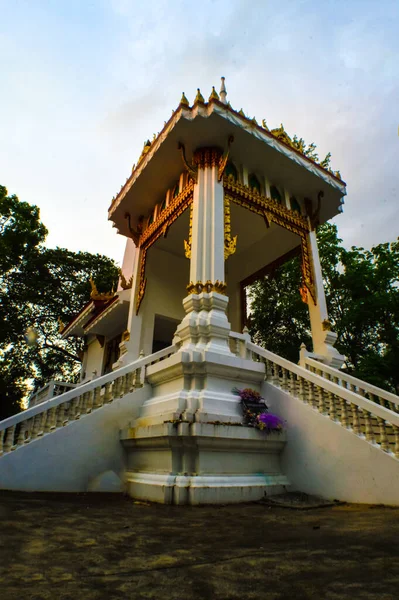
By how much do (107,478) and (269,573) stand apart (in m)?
4.10

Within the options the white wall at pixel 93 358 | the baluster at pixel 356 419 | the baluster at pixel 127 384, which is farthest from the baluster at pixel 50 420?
the white wall at pixel 93 358

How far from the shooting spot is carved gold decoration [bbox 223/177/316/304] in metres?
7.45

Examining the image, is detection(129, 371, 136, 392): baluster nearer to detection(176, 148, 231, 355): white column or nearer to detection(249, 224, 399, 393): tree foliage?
detection(176, 148, 231, 355): white column

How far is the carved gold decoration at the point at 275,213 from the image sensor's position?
745 centimetres

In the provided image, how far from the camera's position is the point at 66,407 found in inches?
210

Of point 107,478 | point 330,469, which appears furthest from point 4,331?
point 330,469

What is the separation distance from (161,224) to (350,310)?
8.30 meters

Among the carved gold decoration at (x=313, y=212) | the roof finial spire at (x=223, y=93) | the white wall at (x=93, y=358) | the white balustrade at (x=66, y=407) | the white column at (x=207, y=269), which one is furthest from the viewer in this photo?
the white wall at (x=93, y=358)

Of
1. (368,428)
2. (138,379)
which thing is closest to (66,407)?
(138,379)

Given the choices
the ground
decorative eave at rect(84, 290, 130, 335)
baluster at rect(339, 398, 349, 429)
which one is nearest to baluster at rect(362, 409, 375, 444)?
baluster at rect(339, 398, 349, 429)

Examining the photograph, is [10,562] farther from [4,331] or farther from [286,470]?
[4,331]

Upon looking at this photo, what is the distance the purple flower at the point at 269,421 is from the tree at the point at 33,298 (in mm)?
13134

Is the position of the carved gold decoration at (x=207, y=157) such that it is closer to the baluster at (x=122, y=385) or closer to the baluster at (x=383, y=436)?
the baluster at (x=122, y=385)

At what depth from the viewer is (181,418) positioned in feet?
15.3
